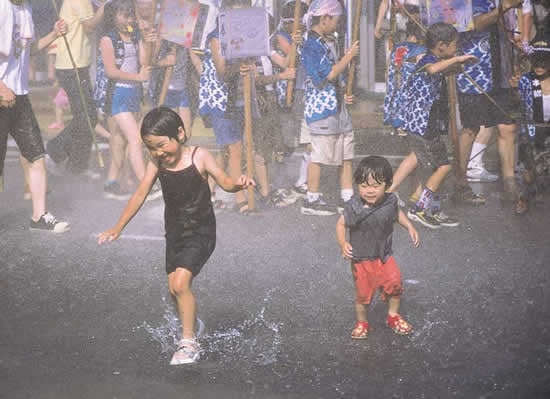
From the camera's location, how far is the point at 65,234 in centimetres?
703

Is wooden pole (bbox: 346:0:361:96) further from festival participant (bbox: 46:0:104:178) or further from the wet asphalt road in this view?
festival participant (bbox: 46:0:104:178)

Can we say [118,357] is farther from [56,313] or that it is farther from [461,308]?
[461,308]

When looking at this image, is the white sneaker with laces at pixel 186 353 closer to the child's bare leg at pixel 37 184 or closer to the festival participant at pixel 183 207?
the festival participant at pixel 183 207

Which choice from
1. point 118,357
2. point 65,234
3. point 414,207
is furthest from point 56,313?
point 414,207

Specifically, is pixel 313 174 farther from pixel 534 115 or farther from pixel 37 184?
pixel 37 184

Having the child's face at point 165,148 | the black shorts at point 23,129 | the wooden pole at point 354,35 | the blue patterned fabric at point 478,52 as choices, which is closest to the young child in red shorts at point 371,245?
the child's face at point 165,148

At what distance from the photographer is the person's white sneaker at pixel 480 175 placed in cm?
846

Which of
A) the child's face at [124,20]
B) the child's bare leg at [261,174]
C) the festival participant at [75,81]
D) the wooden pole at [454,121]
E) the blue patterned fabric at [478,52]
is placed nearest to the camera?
the wooden pole at [454,121]

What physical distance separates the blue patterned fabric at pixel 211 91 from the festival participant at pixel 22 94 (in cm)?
121

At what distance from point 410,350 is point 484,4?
413 cm

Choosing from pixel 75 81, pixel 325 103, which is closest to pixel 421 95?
pixel 325 103

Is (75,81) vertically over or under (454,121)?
over

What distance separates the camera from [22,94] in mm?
6926

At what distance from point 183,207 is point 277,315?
91 centimetres
